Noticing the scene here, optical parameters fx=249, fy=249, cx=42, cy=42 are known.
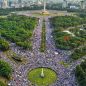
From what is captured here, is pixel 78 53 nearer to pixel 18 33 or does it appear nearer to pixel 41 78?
pixel 41 78

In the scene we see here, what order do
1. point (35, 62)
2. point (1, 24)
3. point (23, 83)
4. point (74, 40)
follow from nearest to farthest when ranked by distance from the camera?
1. point (23, 83)
2. point (35, 62)
3. point (74, 40)
4. point (1, 24)

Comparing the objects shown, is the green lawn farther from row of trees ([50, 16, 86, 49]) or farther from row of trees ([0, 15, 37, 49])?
row of trees ([50, 16, 86, 49])

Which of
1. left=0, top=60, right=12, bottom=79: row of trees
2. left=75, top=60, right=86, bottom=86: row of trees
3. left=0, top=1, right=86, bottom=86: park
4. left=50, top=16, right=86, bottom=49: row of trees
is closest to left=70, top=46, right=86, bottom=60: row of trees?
left=0, top=1, right=86, bottom=86: park

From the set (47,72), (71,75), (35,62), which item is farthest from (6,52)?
(71,75)

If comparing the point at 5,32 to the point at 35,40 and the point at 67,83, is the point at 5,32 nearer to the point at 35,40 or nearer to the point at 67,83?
the point at 35,40

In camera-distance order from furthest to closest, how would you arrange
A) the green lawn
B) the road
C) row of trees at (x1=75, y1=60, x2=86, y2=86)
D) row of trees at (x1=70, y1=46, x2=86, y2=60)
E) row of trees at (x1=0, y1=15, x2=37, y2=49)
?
1. row of trees at (x1=0, y1=15, x2=37, y2=49)
2. row of trees at (x1=70, y1=46, x2=86, y2=60)
3. the green lawn
4. the road
5. row of trees at (x1=75, y1=60, x2=86, y2=86)

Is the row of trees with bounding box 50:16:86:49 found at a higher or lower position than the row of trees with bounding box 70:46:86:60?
higher

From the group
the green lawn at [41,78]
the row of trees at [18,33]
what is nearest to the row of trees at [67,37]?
the row of trees at [18,33]

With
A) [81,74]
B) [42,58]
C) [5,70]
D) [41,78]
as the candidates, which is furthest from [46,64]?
[5,70]

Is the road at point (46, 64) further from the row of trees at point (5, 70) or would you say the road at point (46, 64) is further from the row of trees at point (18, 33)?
the row of trees at point (18, 33)
